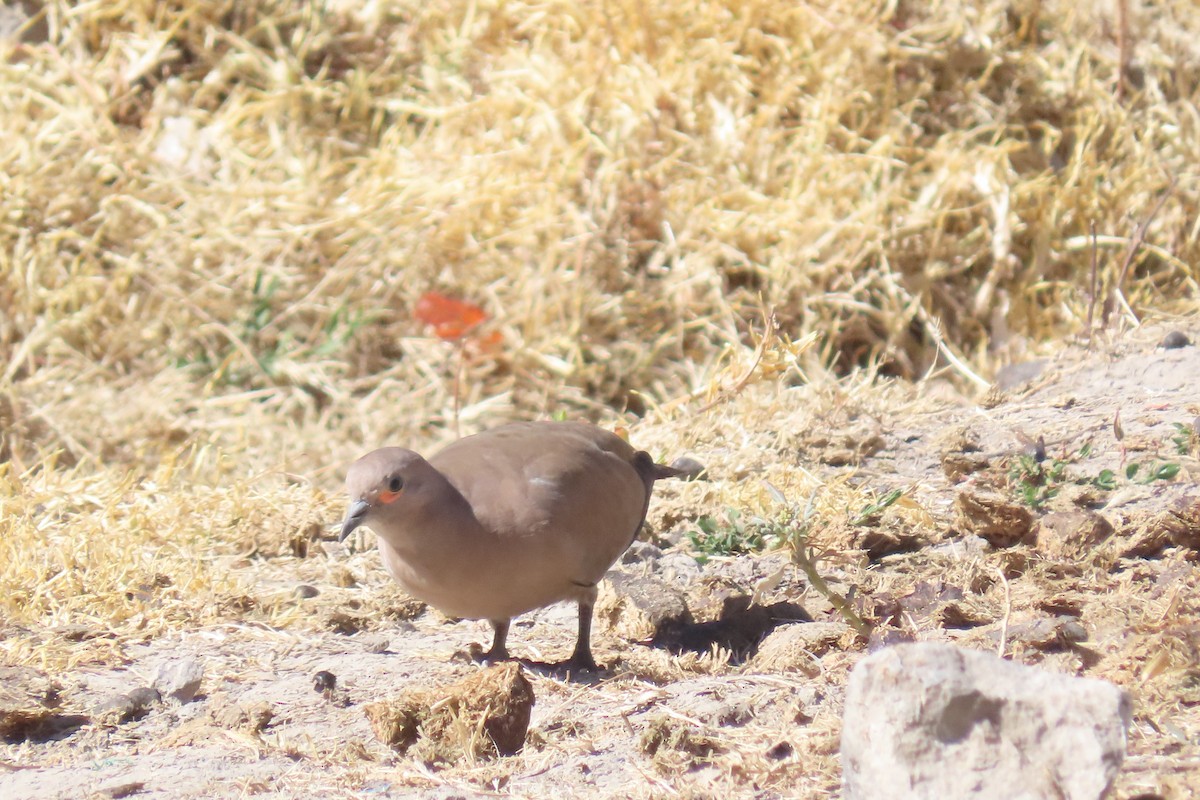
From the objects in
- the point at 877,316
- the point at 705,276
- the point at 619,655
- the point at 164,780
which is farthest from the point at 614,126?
the point at 164,780

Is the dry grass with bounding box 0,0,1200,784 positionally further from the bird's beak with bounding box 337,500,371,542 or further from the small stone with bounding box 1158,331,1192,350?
the bird's beak with bounding box 337,500,371,542

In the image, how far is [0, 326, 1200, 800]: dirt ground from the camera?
2.49 meters

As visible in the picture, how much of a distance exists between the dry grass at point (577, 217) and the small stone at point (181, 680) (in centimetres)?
187

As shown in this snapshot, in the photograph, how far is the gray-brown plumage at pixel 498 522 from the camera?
2979 millimetres

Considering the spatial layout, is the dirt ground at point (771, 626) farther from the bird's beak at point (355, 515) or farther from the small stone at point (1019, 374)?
the bird's beak at point (355, 515)

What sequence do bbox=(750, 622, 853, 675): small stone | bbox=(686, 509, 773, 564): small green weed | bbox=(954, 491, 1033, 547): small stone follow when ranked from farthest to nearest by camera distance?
bbox=(686, 509, 773, 564): small green weed → bbox=(954, 491, 1033, 547): small stone → bbox=(750, 622, 853, 675): small stone

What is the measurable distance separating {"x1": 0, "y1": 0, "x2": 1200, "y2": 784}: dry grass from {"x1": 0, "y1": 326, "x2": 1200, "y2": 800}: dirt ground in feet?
2.05

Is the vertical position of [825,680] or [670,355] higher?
[825,680]

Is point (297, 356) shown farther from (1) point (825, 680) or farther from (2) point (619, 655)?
(1) point (825, 680)

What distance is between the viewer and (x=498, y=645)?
3275 mm

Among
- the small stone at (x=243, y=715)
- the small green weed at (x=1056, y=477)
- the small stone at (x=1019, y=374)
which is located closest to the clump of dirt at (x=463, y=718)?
the small stone at (x=243, y=715)

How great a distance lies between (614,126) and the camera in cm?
580

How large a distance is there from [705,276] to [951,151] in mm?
1163

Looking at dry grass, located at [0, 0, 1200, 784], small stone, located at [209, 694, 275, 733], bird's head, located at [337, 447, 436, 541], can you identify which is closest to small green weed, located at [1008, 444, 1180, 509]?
dry grass, located at [0, 0, 1200, 784]
